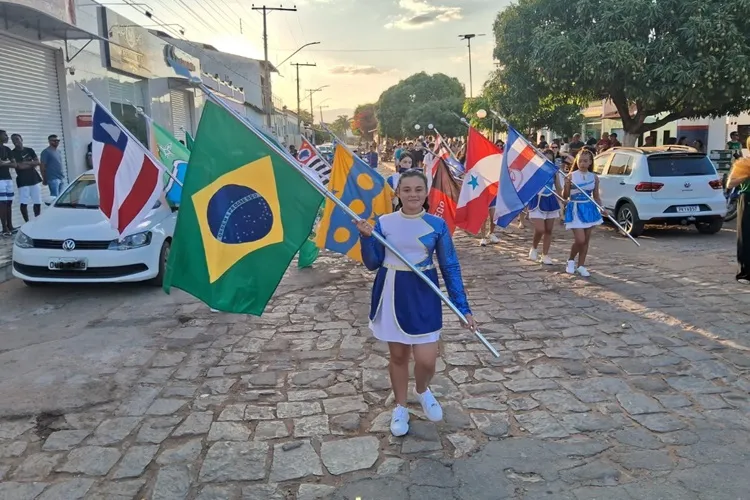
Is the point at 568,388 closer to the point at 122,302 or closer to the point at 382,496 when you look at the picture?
the point at 382,496

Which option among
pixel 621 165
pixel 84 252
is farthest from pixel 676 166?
pixel 84 252

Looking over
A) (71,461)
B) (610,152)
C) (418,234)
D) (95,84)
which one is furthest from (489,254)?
(95,84)

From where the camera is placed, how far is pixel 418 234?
12.2 feet

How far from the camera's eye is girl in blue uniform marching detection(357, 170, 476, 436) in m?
3.71

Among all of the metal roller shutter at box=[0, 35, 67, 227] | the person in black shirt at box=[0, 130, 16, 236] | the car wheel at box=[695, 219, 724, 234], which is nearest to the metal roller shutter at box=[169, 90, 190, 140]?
the metal roller shutter at box=[0, 35, 67, 227]

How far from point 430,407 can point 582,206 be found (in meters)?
4.91

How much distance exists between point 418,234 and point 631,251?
292 inches

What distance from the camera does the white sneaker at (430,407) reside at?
13.3 feet

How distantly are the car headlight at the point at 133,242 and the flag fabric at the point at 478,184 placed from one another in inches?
160

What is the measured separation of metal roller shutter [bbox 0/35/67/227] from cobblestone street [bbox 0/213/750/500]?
22.8ft

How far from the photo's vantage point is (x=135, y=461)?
146 inches

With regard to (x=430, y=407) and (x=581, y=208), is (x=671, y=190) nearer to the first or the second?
(x=581, y=208)

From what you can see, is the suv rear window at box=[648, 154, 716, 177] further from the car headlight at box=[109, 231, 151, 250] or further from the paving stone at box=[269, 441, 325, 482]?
the paving stone at box=[269, 441, 325, 482]

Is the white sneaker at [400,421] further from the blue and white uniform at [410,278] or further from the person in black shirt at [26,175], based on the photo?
the person in black shirt at [26,175]
